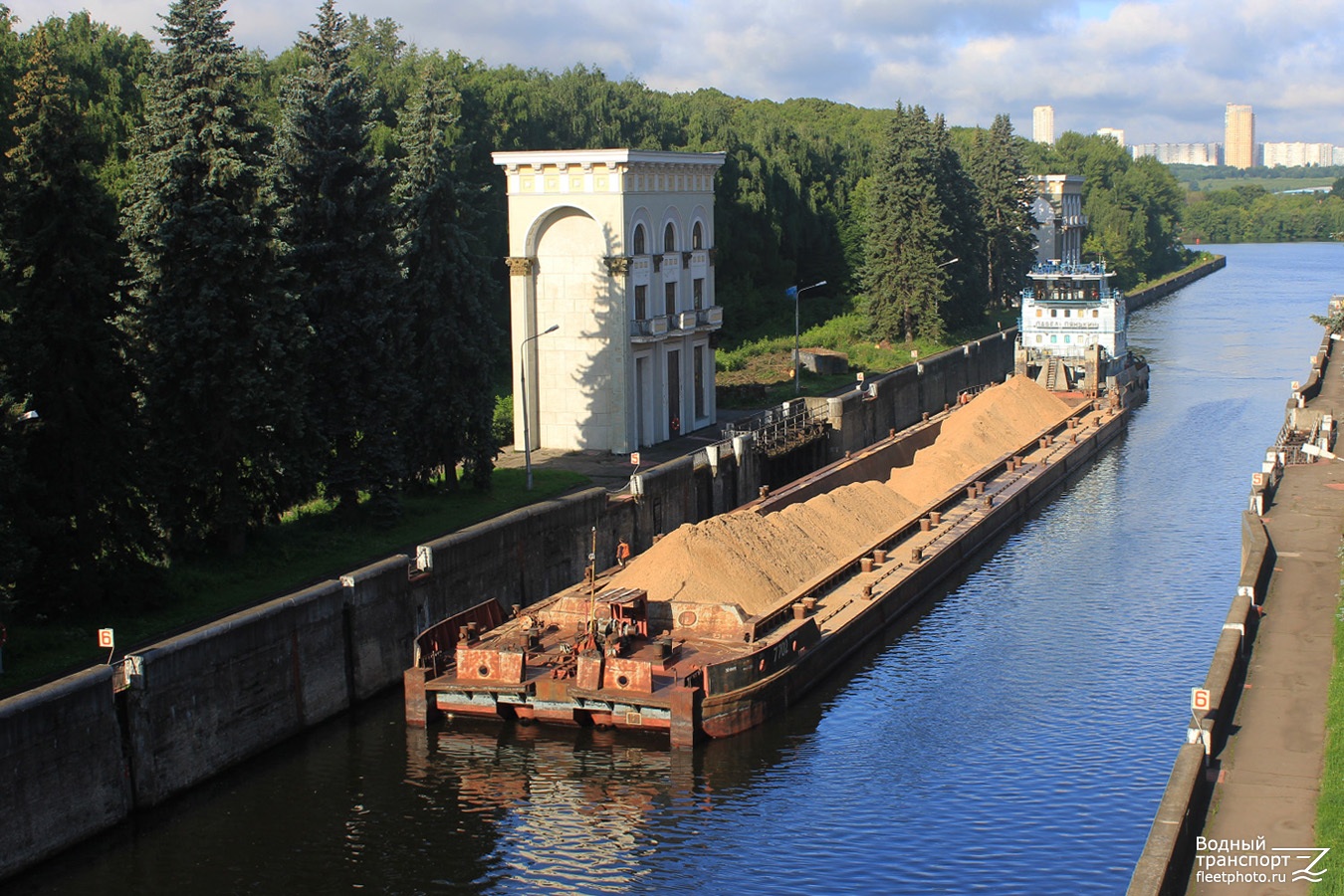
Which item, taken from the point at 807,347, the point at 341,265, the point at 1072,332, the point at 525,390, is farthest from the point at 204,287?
the point at 1072,332

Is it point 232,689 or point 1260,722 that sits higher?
point 1260,722

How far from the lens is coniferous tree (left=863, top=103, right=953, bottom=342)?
8106 cm

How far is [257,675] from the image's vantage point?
25.5 metres

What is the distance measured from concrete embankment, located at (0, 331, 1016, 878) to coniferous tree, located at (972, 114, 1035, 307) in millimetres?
63477

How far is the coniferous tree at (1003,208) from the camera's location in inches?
3883

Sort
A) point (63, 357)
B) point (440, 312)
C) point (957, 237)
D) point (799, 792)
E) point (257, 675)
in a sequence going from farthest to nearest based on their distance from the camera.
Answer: point (957, 237) → point (440, 312) → point (63, 357) → point (257, 675) → point (799, 792)

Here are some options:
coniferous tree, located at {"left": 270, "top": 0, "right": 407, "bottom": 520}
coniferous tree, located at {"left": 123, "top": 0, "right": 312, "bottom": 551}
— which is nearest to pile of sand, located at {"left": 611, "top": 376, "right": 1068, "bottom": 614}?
coniferous tree, located at {"left": 270, "top": 0, "right": 407, "bottom": 520}

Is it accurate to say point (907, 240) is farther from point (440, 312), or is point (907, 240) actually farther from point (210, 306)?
point (210, 306)

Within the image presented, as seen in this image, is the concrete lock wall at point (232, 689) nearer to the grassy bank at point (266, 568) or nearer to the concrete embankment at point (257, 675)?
the concrete embankment at point (257, 675)

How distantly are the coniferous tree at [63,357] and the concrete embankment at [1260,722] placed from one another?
60.6 ft

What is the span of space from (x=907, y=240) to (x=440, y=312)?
4673 centimetres

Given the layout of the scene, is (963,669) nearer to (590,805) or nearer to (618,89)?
(590,805)

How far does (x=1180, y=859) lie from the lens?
17.0m

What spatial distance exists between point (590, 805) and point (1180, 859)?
9652mm
